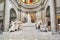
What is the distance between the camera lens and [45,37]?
969 cm

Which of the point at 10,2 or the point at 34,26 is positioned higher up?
the point at 10,2

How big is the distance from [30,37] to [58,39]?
2.12 m

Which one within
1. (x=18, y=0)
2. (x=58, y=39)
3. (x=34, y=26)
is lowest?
(x=58, y=39)

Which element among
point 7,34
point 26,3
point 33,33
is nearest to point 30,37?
point 33,33

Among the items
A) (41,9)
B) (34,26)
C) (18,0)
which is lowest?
(34,26)

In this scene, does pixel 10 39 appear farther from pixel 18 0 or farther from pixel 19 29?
pixel 18 0

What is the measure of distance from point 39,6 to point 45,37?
20.6 feet

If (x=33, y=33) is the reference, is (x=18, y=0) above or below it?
above

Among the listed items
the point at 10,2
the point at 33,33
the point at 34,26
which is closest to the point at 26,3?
the point at 10,2

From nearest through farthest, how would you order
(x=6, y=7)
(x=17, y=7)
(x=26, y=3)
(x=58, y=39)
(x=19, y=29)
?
1. (x=58, y=39)
2. (x=19, y=29)
3. (x=6, y=7)
4. (x=17, y=7)
5. (x=26, y=3)

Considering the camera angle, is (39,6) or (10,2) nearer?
(10,2)

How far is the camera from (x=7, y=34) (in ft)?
33.0

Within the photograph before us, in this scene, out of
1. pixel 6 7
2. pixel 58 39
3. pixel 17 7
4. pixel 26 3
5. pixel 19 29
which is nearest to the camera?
pixel 58 39

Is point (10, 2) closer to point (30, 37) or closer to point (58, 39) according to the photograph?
point (30, 37)
